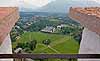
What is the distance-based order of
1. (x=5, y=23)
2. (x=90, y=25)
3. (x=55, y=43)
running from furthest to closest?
(x=55, y=43) → (x=90, y=25) → (x=5, y=23)

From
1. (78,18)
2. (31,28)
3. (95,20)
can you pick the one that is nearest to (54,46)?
(31,28)

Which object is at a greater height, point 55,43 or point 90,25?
point 90,25

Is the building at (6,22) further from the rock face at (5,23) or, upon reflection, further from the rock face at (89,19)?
the rock face at (89,19)

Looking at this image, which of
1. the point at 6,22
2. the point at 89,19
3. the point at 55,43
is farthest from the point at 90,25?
the point at 55,43

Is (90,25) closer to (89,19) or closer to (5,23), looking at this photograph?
(89,19)

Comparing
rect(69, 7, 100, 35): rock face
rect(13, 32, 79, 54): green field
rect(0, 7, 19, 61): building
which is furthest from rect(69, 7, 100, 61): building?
rect(13, 32, 79, 54): green field

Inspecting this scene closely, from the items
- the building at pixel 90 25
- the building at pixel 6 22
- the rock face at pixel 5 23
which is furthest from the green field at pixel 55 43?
the rock face at pixel 5 23

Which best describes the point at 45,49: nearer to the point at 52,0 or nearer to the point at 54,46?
the point at 54,46

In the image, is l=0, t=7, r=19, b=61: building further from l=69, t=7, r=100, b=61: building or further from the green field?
the green field

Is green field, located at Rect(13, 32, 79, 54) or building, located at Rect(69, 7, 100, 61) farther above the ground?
building, located at Rect(69, 7, 100, 61)

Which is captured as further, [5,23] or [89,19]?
[89,19]
